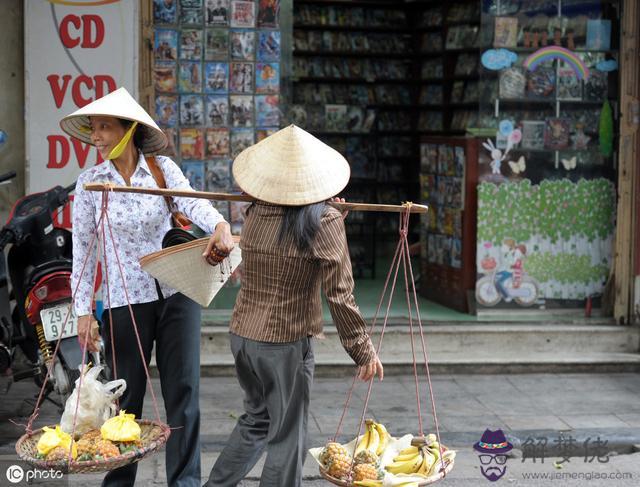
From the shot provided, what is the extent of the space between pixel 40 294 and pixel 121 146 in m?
1.45

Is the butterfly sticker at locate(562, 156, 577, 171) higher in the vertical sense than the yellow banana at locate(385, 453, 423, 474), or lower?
higher

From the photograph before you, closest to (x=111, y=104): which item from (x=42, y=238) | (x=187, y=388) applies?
(x=187, y=388)

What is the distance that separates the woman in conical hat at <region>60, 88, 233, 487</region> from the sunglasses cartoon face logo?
1661 mm

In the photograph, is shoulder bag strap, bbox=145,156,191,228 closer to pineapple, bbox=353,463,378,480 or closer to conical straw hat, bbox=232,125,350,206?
conical straw hat, bbox=232,125,350,206

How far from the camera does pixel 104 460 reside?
3725 mm

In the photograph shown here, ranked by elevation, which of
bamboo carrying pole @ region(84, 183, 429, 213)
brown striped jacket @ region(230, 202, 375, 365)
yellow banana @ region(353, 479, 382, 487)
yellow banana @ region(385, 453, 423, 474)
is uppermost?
bamboo carrying pole @ region(84, 183, 429, 213)

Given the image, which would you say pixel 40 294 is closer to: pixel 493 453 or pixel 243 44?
pixel 493 453

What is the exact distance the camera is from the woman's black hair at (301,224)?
12.7 feet

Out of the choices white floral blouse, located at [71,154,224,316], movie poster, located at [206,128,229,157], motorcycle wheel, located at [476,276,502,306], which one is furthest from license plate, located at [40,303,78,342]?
motorcycle wheel, located at [476,276,502,306]

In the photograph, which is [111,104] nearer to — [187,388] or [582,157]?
[187,388]

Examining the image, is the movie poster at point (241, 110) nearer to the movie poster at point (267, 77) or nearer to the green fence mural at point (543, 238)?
the movie poster at point (267, 77)

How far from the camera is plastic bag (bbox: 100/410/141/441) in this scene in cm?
391

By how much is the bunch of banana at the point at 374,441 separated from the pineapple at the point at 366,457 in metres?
0.05

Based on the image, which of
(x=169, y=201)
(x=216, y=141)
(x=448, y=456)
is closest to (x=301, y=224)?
(x=169, y=201)
